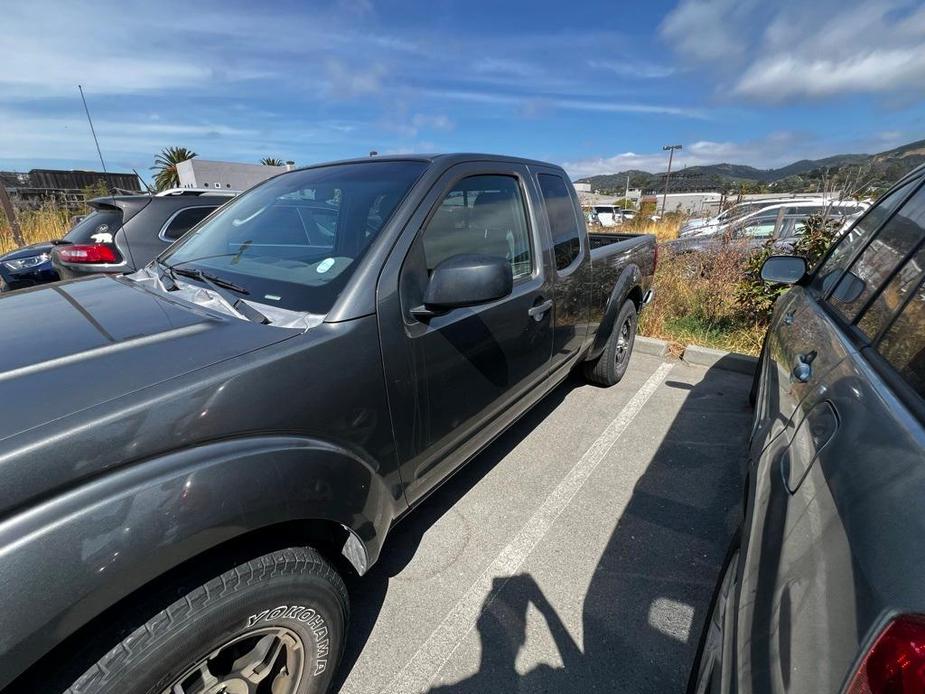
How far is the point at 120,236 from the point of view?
4.91 metres

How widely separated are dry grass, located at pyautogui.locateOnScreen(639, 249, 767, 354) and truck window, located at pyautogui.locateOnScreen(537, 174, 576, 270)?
9.14 ft

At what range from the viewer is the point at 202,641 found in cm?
112

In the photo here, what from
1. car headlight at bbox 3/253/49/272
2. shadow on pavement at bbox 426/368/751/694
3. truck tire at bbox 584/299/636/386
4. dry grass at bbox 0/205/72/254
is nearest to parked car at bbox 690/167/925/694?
shadow on pavement at bbox 426/368/751/694

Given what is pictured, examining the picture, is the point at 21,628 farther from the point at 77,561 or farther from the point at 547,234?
the point at 547,234

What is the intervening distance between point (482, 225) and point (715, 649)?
6.38 feet

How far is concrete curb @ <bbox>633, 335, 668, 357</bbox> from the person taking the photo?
5.11 m

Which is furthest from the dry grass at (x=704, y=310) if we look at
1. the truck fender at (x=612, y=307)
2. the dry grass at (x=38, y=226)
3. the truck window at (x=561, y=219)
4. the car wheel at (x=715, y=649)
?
the dry grass at (x=38, y=226)

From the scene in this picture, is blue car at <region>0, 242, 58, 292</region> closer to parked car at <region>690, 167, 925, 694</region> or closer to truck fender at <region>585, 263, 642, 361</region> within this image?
truck fender at <region>585, 263, 642, 361</region>

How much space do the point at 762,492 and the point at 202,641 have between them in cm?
164

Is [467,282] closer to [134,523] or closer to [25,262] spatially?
[134,523]

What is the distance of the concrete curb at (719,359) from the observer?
4.54m

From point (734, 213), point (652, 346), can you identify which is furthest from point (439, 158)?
point (734, 213)

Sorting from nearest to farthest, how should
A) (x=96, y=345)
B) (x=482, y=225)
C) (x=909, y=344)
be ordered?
(x=909, y=344) → (x=96, y=345) → (x=482, y=225)

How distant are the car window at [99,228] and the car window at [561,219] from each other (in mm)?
4800
